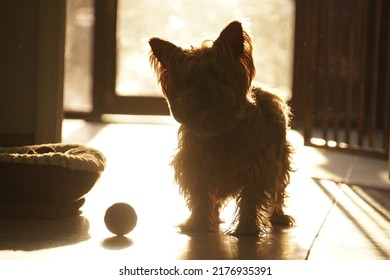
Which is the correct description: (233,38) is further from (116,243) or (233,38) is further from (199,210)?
(116,243)

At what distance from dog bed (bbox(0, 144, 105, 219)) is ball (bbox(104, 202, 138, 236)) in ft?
1.00

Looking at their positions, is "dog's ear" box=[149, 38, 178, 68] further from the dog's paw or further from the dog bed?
the dog's paw

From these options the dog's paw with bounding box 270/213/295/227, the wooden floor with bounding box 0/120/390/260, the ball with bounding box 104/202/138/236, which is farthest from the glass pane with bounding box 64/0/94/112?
the ball with bounding box 104/202/138/236

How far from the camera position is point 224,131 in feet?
9.32

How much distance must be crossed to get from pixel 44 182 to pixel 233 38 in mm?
951

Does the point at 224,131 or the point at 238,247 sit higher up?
the point at 224,131

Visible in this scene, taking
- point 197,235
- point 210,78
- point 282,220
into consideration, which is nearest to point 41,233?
point 197,235

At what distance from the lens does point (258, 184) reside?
9.59 feet

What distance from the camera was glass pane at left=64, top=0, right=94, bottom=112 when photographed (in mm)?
7703

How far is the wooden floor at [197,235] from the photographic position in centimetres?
266

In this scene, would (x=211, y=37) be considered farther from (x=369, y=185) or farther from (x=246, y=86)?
(x=369, y=185)

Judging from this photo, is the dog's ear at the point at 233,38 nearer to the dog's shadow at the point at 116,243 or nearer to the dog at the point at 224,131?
the dog at the point at 224,131

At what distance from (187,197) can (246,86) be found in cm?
52

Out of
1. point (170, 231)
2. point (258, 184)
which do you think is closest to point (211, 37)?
point (258, 184)
